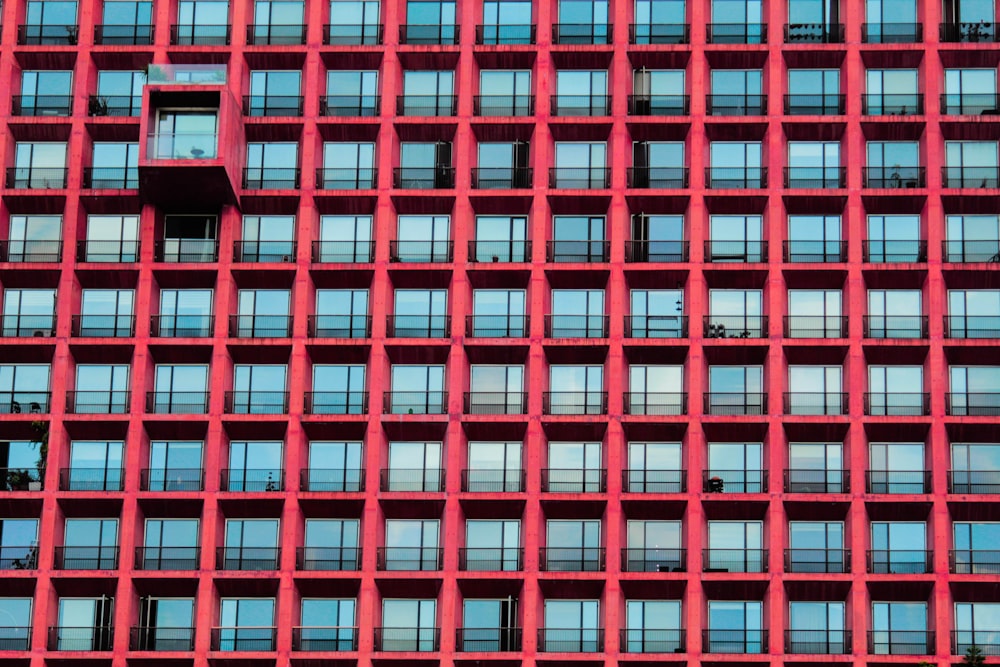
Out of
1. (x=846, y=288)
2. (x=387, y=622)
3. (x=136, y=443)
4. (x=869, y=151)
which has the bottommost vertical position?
(x=387, y=622)

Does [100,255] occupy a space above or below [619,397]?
above

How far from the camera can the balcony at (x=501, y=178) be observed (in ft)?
336

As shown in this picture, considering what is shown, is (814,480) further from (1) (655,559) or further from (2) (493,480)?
(2) (493,480)

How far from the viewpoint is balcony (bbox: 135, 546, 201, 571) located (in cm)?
9775

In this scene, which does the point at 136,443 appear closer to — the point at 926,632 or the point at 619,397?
the point at 619,397

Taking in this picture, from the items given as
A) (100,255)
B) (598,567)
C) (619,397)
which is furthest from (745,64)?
(100,255)

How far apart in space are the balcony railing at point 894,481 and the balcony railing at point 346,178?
1047 inches

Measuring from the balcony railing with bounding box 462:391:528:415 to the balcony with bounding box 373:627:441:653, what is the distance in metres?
10.1

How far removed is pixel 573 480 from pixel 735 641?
1011 centimetres

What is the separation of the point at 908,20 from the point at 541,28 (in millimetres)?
17410

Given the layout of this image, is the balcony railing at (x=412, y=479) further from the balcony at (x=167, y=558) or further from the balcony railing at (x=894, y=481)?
the balcony railing at (x=894, y=481)

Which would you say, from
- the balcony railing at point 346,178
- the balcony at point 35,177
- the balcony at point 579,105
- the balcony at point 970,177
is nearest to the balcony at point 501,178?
the balcony at point 579,105

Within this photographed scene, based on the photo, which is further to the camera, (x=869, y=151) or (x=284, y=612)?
(x=869, y=151)

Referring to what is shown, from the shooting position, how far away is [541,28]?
341 ft
